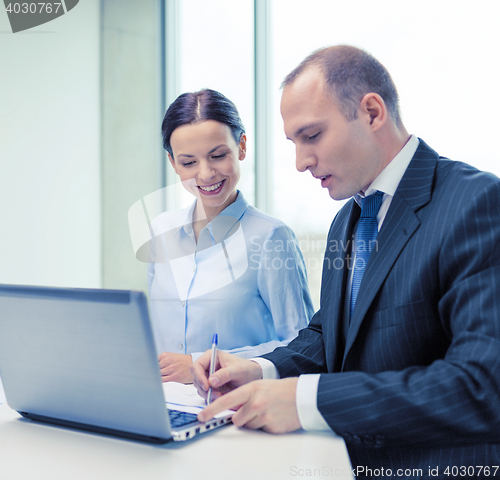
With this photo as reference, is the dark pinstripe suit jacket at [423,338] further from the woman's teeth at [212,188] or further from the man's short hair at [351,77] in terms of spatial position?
the woman's teeth at [212,188]

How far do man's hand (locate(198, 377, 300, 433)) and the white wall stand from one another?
6.82 ft

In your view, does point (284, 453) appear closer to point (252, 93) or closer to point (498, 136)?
point (498, 136)

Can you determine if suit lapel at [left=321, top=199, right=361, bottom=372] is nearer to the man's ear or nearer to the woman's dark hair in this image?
the man's ear

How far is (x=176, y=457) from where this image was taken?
644mm

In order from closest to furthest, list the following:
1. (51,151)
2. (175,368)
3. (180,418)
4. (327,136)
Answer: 1. (180,418)
2. (327,136)
3. (175,368)
4. (51,151)

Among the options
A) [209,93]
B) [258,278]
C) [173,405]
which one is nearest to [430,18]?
[209,93]

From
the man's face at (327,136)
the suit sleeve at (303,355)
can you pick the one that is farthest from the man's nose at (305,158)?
the suit sleeve at (303,355)

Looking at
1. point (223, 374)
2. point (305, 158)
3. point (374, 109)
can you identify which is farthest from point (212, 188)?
point (223, 374)

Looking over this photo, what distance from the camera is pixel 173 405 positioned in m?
0.86

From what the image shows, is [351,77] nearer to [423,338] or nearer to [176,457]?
[423,338]

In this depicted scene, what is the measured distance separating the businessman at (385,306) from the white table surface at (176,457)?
0.14ft

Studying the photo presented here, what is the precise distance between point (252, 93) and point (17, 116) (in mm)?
1301

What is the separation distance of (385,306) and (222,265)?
2.53 ft

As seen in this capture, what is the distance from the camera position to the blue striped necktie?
1053 mm
